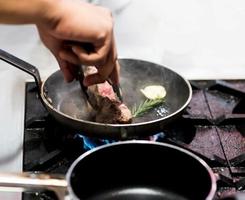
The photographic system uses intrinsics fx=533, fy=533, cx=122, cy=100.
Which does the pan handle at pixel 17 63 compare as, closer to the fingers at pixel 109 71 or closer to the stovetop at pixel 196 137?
the stovetop at pixel 196 137

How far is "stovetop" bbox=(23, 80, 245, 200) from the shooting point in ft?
2.93

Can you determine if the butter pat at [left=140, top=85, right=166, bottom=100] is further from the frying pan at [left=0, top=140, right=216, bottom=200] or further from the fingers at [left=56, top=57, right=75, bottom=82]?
the frying pan at [left=0, top=140, right=216, bottom=200]

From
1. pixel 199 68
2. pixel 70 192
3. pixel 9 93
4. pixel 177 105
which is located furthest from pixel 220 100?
pixel 70 192

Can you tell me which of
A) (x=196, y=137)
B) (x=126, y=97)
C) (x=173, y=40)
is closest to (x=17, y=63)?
(x=126, y=97)

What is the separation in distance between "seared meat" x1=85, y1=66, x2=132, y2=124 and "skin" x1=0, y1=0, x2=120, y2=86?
0.66 ft

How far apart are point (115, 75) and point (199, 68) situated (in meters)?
0.53

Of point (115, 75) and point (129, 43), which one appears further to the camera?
point (129, 43)

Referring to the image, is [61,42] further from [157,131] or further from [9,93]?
[9,93]

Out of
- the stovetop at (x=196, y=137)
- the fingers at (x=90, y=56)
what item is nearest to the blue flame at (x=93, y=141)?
the stovetop at (x=196, y=137)

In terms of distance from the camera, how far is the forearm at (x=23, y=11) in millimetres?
682

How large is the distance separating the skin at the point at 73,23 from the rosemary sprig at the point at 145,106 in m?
0.29

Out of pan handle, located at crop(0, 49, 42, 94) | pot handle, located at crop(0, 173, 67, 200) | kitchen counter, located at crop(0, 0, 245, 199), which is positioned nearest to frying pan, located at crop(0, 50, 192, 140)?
pan handle, located at crop(0, 49, 42, 94)

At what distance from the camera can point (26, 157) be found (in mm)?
928

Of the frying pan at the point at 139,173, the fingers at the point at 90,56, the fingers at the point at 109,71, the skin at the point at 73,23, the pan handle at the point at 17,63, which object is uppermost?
the skin at the point at 73,23
